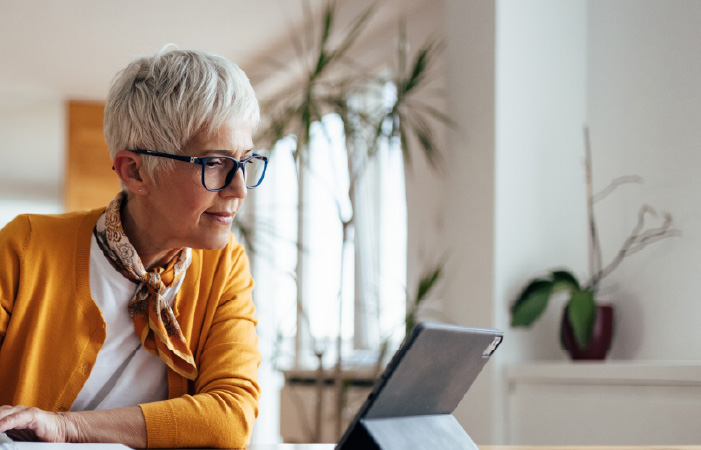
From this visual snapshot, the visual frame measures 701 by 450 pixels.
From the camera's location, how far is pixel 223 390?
1440 mm

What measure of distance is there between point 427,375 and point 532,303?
2.56m

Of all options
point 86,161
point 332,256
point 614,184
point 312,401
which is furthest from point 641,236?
point 86,161

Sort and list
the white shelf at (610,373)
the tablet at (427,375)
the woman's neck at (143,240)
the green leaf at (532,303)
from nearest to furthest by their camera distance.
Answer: the tablet at (427,375) < the woman's neck at (143,240) < the white shelf at (610,373) < the green leaf at (532,303)

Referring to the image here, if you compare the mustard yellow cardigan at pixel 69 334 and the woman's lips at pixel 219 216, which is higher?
the woman's lips at pixel 219 216

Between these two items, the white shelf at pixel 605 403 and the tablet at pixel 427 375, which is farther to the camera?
the white shelf at pixel 605 403

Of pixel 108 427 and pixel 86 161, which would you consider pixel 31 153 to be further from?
pixel 108 427

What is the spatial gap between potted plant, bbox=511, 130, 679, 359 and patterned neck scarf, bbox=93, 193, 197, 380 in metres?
2.15

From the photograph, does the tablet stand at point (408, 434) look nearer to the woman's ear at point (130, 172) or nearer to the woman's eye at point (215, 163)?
the woman's eye at point (215, 163)

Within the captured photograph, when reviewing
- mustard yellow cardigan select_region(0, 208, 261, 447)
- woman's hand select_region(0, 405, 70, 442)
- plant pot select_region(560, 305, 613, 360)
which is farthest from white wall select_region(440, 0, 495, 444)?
woman's hand select_region(0, 405, 70, 442)

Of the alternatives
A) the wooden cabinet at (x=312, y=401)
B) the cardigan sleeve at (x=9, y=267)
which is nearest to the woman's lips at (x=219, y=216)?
the cardigan sleeve at (x=9, y=267)

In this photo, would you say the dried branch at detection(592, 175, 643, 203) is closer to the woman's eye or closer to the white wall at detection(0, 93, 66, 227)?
the woman's eye

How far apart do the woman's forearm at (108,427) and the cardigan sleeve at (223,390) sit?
2cm

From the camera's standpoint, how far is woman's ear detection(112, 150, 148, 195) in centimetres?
153

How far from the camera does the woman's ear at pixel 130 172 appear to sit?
5.01ft
